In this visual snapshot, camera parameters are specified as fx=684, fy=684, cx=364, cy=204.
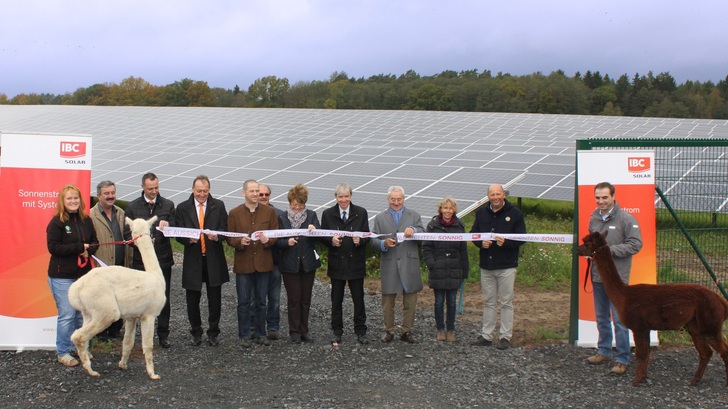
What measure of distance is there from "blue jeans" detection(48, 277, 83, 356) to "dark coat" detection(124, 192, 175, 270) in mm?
889

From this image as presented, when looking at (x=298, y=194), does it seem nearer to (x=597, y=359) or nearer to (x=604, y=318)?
(x=604, y=318)

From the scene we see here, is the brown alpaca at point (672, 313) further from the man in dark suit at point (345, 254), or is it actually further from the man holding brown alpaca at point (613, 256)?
the man in dark suit at point (345, 254)

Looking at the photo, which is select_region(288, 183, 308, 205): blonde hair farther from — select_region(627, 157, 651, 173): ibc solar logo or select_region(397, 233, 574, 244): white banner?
select_region(627, 157, 651, 173): ibc solar logo

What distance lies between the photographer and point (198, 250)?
27.6 ft

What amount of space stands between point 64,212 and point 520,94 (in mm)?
59366

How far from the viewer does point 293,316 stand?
882 cm

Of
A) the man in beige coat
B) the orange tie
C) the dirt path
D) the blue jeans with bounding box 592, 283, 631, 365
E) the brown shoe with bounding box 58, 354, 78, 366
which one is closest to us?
the brown shoe with bounding box 58, 354, 78, 366

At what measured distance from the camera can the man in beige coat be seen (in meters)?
8.22

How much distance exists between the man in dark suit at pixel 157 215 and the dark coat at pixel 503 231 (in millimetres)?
3853

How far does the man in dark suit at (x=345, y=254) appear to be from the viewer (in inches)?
341

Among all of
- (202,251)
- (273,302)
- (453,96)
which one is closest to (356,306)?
(273,302)

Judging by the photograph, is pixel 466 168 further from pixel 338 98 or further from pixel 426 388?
pixel 338 98

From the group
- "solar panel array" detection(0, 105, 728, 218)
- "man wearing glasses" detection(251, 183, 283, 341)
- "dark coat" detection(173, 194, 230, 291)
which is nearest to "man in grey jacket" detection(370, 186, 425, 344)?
"man wearing glasses" detection(251, 183, 283, 341)

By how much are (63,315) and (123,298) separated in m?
1.17
